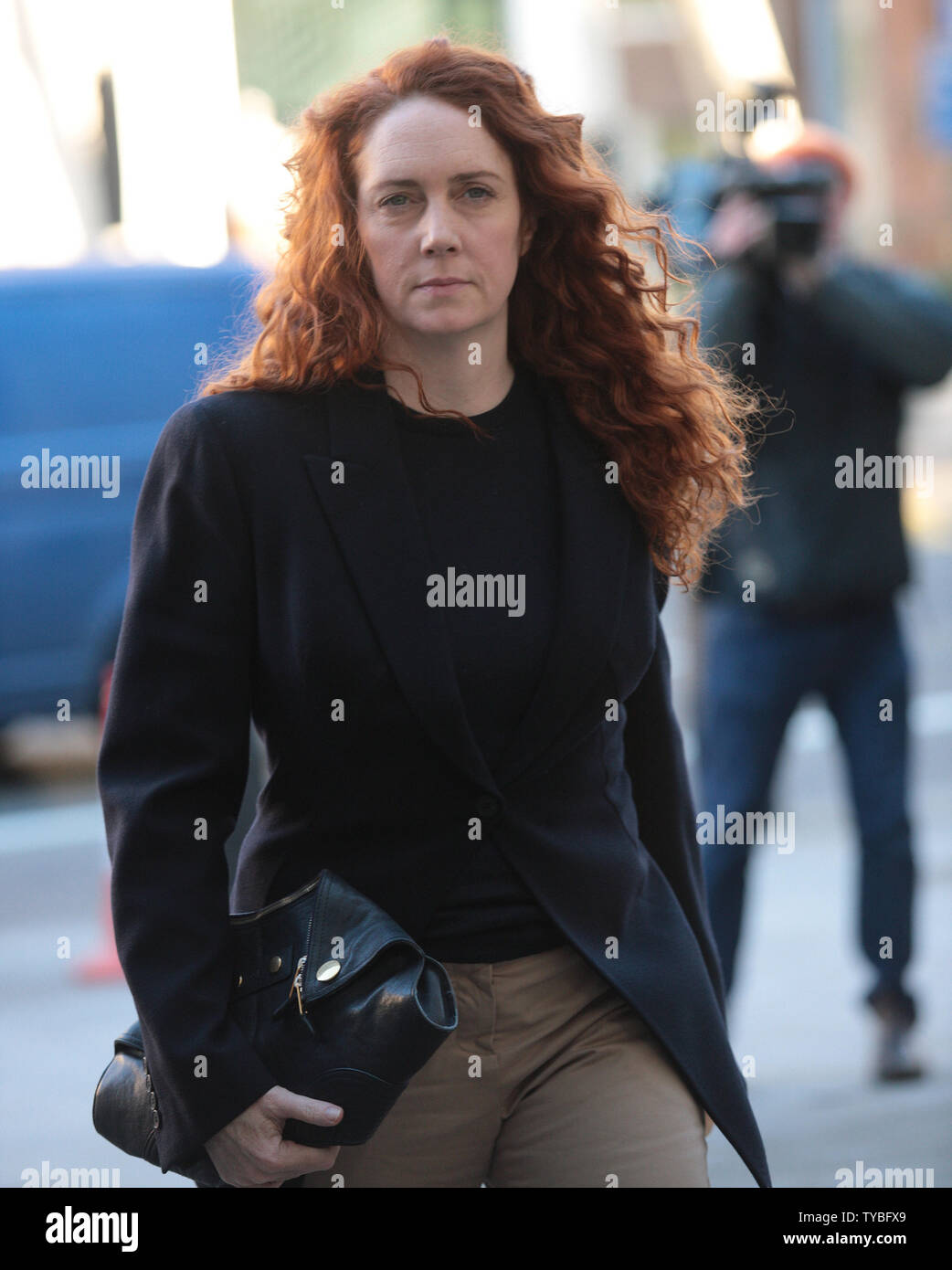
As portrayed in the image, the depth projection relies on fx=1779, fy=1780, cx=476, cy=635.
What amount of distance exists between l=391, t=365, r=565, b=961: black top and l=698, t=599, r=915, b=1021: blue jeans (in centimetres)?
219

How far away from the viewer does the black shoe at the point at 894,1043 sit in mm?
4430

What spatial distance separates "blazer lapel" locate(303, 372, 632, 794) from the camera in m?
2.07

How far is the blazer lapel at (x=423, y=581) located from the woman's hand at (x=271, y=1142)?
1.37 feet

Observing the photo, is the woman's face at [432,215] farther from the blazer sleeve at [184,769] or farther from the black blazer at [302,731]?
the blazer sleeve at [184,769]

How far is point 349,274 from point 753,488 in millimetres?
2372

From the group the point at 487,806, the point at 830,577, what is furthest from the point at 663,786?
the point at 830,577

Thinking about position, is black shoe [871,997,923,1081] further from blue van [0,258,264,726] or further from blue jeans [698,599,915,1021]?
blue van [0,258,264,726]

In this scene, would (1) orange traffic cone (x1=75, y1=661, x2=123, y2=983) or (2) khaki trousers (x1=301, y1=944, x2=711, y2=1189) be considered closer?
(2) khaki trousers (x1=301, y1=944, x2=711, y2=1189)

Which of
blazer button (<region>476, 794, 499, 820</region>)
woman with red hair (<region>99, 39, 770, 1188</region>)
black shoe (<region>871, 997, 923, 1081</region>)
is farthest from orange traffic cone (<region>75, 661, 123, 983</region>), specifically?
blazer button (<region>476, 794, 499, 820</region>)

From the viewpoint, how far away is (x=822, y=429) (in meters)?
4.38

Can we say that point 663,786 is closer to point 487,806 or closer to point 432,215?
point 487,806

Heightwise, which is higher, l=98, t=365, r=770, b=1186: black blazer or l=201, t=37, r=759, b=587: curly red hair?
l=201, t=37, r=759, b=587: curly red hair
